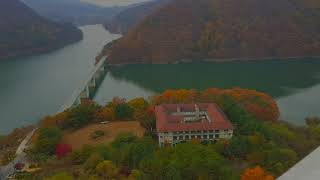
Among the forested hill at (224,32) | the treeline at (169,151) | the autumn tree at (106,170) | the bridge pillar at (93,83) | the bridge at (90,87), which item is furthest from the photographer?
the forested hill at (224,32)

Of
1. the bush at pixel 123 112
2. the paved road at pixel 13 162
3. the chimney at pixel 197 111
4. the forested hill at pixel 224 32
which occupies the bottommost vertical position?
the paved road at pixel 13 162

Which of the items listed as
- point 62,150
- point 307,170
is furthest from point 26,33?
point 307,170

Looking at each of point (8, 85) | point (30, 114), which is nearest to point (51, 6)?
point (8, 85)

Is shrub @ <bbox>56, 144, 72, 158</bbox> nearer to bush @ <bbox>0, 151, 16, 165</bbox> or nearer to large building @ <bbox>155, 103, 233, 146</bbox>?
bush @ <bbox>0, 151, 16, 165</bbox>

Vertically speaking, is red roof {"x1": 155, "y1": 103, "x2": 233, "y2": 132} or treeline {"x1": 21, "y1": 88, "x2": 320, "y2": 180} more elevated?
red roof {"x1": 155, "y1": 103, "x2": 233, "y2": 132}

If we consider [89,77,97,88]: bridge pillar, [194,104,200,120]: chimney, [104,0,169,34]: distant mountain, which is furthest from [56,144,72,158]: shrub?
[104,0,169,34]: distant mountain

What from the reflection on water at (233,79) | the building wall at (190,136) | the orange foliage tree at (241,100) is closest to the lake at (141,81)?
the reflection on water at (233,79)

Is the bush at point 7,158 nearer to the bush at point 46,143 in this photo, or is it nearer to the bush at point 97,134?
the bush at point 46,143
